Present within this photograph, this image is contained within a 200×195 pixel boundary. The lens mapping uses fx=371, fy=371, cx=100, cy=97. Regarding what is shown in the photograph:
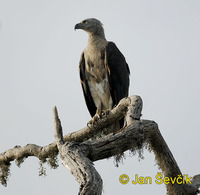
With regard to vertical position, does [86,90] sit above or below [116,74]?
below

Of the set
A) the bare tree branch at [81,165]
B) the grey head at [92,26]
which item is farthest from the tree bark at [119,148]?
the grey head at [92,26]

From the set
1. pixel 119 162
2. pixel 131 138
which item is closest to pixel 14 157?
pixel 119 162

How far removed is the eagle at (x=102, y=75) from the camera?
6.73 metres

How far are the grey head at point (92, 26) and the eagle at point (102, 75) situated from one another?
0.40 meters

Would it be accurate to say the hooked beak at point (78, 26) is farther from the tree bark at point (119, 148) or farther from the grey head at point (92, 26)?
the tree bark at point (119, 148)

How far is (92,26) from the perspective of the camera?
306 inches

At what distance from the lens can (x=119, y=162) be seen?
418 cm

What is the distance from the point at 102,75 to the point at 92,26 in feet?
4.66

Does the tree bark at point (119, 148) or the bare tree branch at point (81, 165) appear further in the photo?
the tree bark at point (119, 148)

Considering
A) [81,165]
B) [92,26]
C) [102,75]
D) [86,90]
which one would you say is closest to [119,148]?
[81,165]

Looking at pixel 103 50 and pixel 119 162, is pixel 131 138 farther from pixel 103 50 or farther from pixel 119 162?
pixel 103 50

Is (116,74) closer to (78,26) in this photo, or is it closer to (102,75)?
(102,75)

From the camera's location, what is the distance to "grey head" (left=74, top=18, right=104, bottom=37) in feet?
25.3

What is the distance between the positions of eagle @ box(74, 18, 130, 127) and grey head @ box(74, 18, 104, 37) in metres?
0.40
